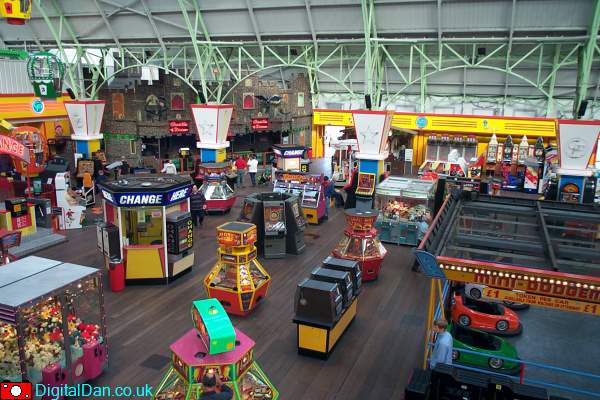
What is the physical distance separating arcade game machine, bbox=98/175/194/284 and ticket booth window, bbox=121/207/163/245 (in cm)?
3

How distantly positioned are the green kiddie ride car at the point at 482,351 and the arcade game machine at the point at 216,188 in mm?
11059

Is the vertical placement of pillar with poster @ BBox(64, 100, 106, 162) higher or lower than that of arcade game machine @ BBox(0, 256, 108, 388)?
higher

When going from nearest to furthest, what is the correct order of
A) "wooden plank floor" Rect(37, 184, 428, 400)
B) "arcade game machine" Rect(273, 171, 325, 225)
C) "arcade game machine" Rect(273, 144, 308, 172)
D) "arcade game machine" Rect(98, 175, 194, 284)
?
"wooden plank floor" Rect(37, 184, 428, 400) → "arcade game machine" Rect(98, 175, 194, 284) → "arcade game machine" Rect(273, 171, 325, 225) → "arcade game machine" Rect(273, 144, 308, 172)

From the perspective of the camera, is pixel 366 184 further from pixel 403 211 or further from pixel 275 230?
Answer: pixel 275 230

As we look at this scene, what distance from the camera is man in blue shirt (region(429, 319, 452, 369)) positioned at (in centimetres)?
698

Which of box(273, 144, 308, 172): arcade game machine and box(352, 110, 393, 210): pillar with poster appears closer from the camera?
box(352, 110, 393, 210): pillar with poster

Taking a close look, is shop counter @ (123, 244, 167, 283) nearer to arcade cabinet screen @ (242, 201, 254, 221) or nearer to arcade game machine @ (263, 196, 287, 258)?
arcade cabinet screen @ (242, 201, 254, 221)

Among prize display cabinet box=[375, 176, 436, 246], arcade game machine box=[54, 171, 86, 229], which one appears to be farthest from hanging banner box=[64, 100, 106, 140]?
prize display cabinet box=[375, 176, 436, 246]

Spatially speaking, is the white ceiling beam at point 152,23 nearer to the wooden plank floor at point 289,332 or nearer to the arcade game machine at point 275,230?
the wooden plank floor at point 289,332

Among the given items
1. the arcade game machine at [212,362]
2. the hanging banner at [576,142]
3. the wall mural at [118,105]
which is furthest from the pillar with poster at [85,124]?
the hanging banner at [576,142]

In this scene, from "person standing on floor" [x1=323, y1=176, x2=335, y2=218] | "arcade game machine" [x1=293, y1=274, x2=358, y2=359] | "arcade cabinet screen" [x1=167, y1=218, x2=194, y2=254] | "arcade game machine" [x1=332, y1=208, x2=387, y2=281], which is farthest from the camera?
"person standing on floor" [x1=323, y1=176, x2=335, y2=218]

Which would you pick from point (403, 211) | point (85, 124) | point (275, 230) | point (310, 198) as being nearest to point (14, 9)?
point (275, 230)

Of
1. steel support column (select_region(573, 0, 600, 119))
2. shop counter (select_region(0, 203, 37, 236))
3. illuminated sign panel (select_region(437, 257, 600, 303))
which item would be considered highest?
steel support column (select_region(573, 0, 600, 119))

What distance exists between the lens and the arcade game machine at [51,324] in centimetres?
657
